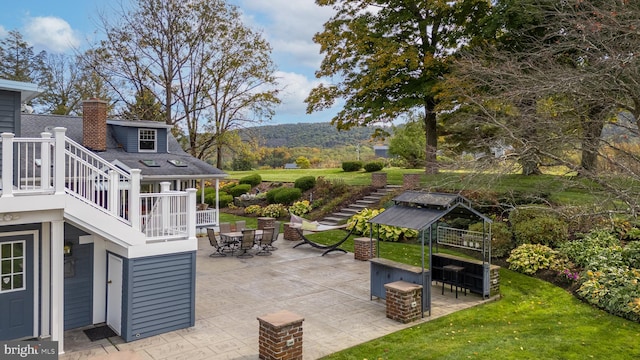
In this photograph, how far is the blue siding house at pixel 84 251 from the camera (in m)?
6.40

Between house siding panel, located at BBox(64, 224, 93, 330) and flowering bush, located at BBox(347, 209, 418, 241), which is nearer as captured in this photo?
house siding panel, located at BBox(64, 224, 93, 330)

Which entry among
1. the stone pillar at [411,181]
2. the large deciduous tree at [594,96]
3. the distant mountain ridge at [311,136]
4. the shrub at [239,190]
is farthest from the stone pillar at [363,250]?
the distant mountain ridge at [311,136]

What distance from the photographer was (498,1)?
58.9 feet

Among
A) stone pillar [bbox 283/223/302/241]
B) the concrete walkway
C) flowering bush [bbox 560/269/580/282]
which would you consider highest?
flowering bush [bbox 560/269/580/282]

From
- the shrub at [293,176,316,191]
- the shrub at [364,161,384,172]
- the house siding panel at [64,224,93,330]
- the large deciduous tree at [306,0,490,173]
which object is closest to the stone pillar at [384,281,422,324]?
the house siding panel at [64,224,93,330]

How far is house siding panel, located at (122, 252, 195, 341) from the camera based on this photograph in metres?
7.05

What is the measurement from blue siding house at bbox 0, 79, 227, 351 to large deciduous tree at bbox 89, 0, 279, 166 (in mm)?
21231

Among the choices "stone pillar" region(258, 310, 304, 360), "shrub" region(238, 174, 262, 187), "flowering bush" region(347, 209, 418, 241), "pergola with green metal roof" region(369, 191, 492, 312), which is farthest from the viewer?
"shrub" region(238, 174, 262, 187)

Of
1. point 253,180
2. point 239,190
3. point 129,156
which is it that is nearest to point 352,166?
point 253,180

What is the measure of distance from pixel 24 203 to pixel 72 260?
1.88m

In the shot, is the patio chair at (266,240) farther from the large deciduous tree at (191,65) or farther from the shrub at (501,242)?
the large deciduous tree at (191,65)

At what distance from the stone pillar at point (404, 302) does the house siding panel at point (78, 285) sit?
5.56 meters

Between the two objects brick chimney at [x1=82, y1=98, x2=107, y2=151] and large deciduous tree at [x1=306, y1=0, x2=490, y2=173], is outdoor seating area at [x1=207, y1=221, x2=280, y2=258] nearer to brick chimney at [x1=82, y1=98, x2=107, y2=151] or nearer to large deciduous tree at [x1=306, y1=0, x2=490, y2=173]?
brick chimney at [x1=82, y1=98, x2=107, y2=151]

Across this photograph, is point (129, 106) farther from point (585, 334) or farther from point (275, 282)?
point (585, 334)
